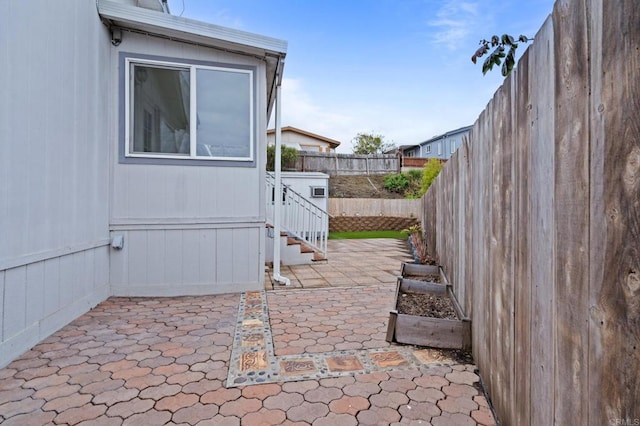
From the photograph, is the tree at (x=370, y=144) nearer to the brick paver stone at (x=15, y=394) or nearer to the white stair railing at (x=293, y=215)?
the white stair railing at (x=293, y=215)

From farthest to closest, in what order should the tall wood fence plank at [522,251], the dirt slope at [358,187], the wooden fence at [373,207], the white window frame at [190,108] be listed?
1. the dirt slope at [358,187]
2. the wooden fence at [373,207]
3. the white window frame at [190,108]
4. the tall wood fence plank at [522,251]

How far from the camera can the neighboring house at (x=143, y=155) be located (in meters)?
2.91

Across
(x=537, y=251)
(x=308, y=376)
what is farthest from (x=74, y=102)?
(x=537, y=251)

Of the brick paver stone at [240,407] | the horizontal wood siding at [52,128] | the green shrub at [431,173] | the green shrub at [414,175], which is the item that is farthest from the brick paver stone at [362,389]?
the green shrub at [414,175]

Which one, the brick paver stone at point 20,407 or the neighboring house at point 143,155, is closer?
the brick paver stone at point 20,407

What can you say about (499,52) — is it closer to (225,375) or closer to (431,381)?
(431,381)

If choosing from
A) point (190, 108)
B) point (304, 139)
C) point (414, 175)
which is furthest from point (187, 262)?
point (304, 139)

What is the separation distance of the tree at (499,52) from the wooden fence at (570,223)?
1.68 meters

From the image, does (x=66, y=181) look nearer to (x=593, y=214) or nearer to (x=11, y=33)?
(x=11, y=33)

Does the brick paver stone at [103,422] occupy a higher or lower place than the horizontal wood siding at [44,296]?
lower

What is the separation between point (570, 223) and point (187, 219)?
13.0 feet

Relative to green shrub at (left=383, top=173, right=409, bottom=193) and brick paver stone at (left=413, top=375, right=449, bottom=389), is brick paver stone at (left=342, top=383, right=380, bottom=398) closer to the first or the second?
brick paver stone at (left=413, top=375, right=449, bottom=389)

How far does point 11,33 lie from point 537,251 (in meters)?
3.55

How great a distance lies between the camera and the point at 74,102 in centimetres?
318
